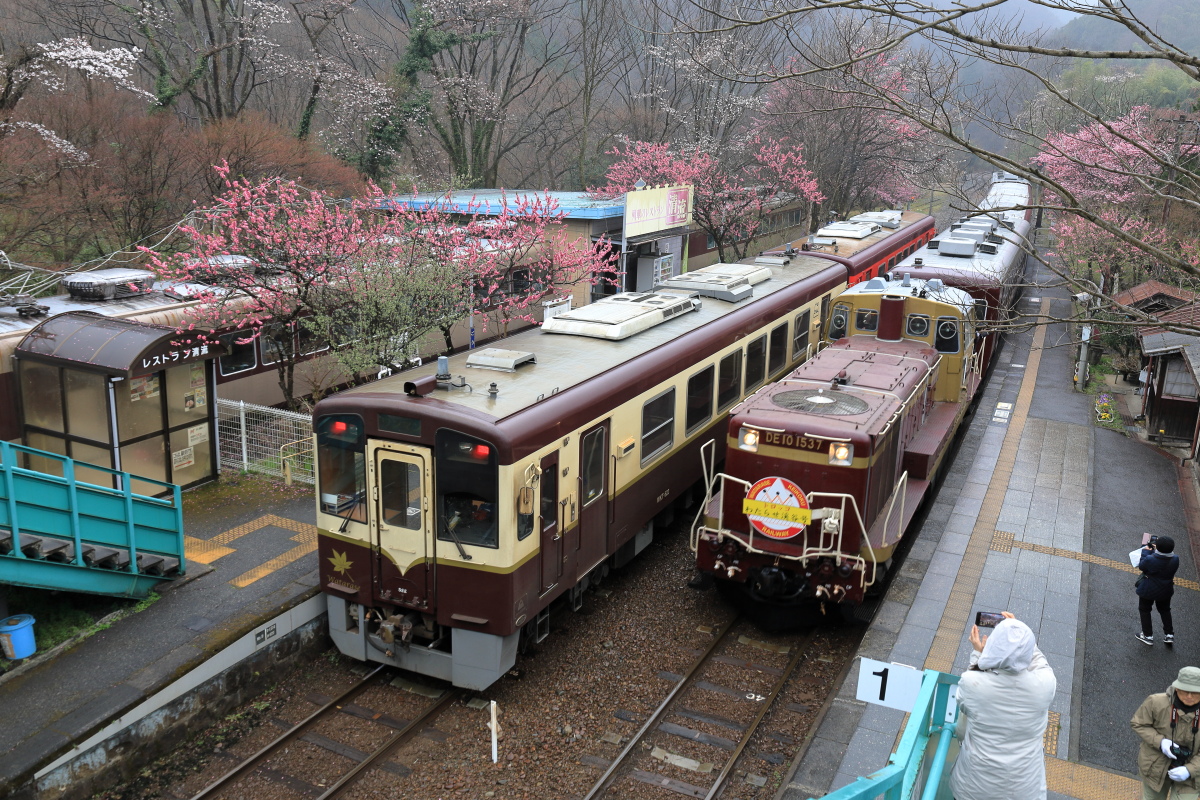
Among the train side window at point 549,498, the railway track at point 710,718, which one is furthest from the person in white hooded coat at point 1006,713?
the train side window at point 549,498

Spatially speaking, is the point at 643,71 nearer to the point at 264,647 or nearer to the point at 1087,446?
the point at 1087,446

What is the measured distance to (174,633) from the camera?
9.15 meters

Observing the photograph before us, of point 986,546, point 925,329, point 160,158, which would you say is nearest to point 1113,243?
point 925,329

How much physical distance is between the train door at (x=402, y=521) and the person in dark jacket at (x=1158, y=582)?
24.5ft

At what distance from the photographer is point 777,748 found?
8.40 metres

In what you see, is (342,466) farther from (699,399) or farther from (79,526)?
(699,399)

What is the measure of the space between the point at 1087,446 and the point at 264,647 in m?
14.7

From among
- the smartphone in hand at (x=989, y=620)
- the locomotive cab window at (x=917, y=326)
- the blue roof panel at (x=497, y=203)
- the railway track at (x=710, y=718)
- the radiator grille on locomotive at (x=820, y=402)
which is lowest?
the railway track at (x=710, y=718)

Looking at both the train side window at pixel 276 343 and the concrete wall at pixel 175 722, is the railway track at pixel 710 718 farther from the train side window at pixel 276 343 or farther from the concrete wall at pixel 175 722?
the train side window at pixel 276 343

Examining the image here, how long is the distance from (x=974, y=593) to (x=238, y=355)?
493 inches

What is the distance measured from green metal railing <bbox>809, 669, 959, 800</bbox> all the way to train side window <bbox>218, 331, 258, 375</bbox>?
13.0 metres

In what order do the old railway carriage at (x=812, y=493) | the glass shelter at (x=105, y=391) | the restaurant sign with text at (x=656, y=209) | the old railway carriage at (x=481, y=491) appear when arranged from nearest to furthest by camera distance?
the old railway carriage at (x=481, y=491) → the old railway carriage at (x=812, y=493) → the glass shelter at (x=105, y=391) → the restaurant sign with text at (x=656, y=209)

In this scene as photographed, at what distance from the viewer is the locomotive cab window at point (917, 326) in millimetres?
13750

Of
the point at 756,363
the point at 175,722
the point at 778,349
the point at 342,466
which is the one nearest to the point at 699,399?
the point at 756,363
